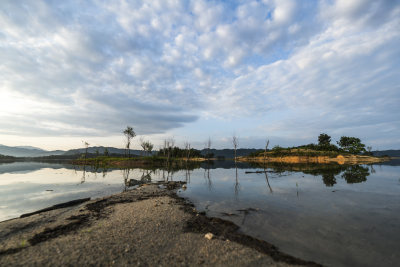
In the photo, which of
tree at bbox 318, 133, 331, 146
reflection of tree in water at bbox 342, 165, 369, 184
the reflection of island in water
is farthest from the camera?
tree at bbox 318, 133, 331, 146

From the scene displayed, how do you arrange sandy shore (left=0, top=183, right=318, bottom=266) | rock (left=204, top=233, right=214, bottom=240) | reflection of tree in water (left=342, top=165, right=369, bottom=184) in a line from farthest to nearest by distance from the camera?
reflection of tree in water (left=342, top=165, right=369, bottom=184) < rock (left=204, top=233, right=214, bottom=240) < sandy shore (left=0, top=183, right=318, bottom=266)

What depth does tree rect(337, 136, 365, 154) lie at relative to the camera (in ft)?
354

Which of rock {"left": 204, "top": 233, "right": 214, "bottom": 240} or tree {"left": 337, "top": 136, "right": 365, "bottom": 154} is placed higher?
tree {"left": 337, "top": 136, "right": 365, "bottom": 154}

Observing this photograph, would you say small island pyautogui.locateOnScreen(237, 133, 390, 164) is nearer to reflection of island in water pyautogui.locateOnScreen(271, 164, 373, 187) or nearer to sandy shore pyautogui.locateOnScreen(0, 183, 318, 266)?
reflection of island in water pyautogui.locateOnScreen(271, 164, 373, 187)

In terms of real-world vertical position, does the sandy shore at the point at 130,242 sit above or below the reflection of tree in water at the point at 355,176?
above

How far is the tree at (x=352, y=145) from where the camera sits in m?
108

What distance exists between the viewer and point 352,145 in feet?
361

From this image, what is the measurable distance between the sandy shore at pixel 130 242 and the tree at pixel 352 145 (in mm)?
135542

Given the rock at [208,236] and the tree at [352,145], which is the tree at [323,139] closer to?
the tree at [352,145]

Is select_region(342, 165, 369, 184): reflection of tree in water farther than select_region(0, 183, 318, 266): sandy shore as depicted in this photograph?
Yes

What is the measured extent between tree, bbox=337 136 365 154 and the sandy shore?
445 ft

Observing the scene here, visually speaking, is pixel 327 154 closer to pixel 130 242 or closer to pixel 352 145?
pixel 352 145

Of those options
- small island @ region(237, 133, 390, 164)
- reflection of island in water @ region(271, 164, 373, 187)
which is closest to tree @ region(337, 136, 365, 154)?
small island @ region(237, 133, 390, 164)

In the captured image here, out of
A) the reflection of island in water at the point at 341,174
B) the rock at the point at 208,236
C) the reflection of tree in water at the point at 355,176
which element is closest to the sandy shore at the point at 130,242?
the rock at the point at 208,236
